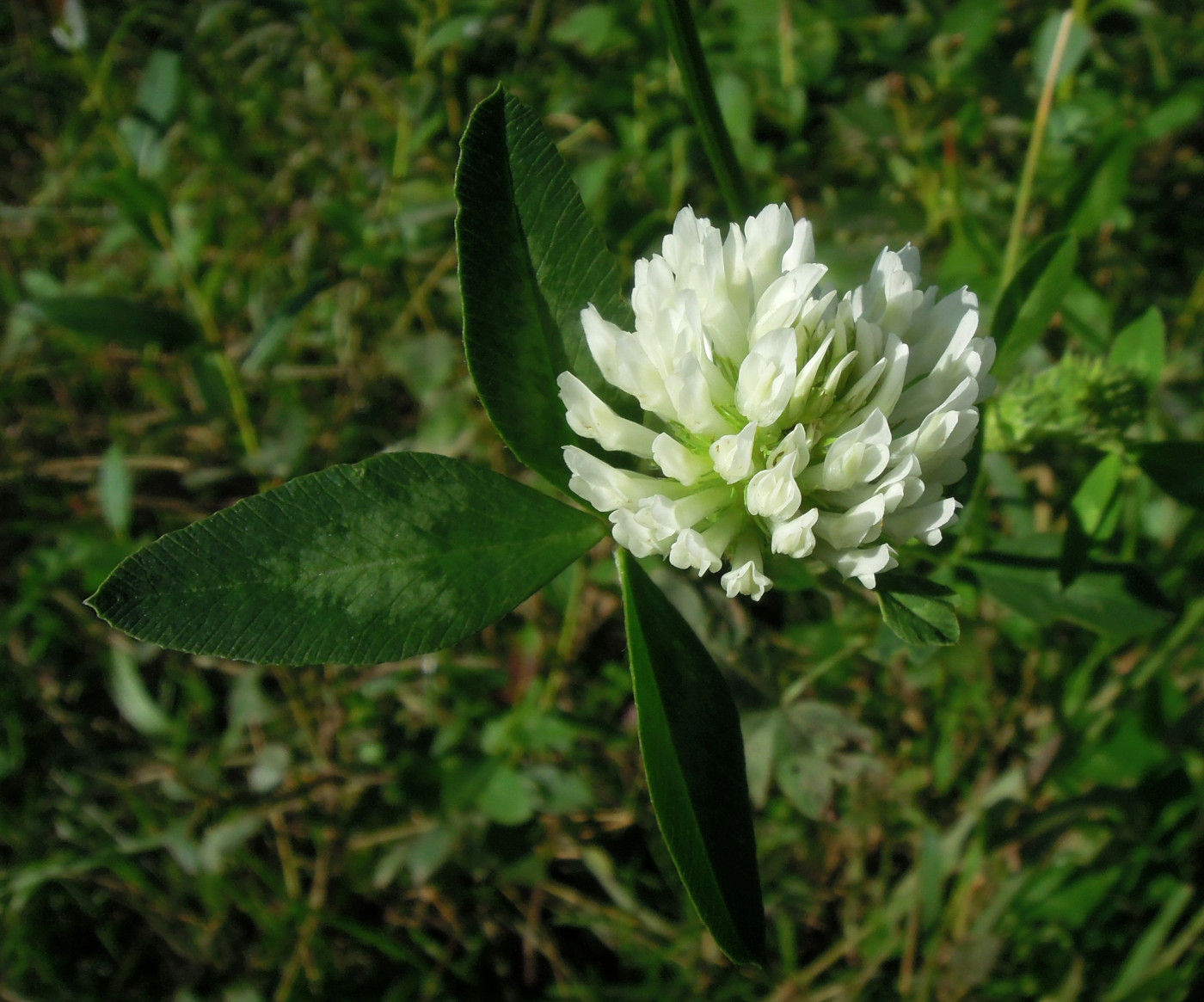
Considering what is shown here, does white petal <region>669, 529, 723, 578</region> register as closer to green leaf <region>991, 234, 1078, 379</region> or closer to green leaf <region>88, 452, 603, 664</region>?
green leaf <region>88, 452, 603, 664</region>

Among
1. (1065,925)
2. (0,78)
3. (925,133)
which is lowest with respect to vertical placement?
(1065,925)

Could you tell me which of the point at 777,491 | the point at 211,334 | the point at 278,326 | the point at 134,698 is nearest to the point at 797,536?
the point at 777,491

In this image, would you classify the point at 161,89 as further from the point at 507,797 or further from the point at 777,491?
the point at 777,491

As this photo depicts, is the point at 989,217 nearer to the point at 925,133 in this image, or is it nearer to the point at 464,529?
the point at 925,133

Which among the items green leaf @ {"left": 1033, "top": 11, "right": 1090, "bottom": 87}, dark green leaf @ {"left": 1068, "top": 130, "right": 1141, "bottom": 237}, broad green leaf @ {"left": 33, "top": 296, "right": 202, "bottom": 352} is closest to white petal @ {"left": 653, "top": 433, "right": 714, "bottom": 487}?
dark green leaf @ {"left": 1068, "top": 130, "right": 1141, "bottom": 237}

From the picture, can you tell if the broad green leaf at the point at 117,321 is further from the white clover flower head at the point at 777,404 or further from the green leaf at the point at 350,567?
the white clover flower head at the point at 777,404

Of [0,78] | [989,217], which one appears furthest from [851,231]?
[0,78]
